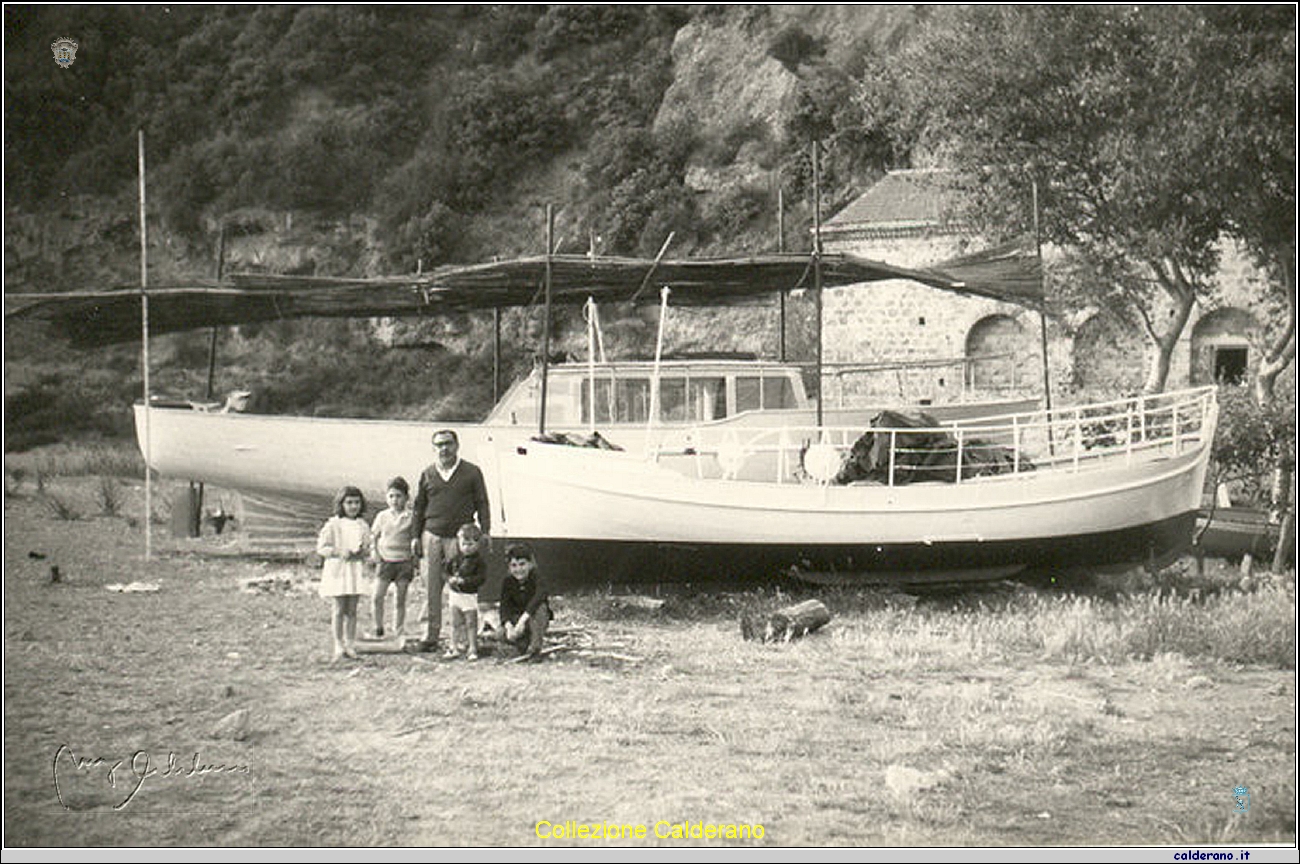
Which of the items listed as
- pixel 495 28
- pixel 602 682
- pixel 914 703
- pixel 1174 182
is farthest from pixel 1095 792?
pixel 495 28

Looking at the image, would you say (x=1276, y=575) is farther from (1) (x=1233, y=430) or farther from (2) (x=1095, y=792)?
(2) (x=1095, y=792)

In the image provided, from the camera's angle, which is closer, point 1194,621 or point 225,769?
point 225,769

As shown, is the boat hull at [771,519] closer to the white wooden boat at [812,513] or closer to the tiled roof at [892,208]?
the white wooden boat at [812,513]

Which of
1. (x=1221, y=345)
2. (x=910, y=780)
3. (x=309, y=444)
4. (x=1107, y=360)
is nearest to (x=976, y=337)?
→ (x=1107, y=360)

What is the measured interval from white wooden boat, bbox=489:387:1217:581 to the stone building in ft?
44.9

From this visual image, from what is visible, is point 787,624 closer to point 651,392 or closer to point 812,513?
point 812,513

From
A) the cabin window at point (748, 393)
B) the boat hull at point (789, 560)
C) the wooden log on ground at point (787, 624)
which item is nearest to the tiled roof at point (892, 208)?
the cabin window at point (748, 393)

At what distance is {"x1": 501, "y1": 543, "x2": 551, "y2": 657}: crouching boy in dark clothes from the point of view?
24.8 feet

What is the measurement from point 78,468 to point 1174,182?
1854cm

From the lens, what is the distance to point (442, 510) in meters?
7.79

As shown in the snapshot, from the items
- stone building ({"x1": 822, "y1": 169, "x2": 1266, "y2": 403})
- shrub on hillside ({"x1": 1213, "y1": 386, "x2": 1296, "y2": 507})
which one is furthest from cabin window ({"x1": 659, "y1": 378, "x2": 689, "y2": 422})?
stone building ({"x1": 822, "y1": 169, "x2": 1266, "y2": 403})

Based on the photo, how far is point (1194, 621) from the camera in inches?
340
